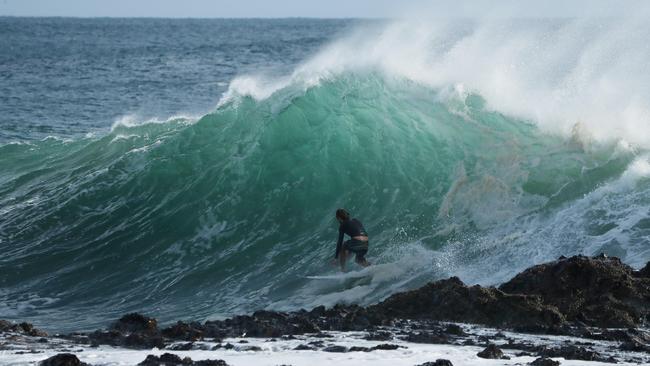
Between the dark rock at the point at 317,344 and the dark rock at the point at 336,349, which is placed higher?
the dark rock at the point at 317,344

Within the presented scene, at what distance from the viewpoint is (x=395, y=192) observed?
15961 millimetres

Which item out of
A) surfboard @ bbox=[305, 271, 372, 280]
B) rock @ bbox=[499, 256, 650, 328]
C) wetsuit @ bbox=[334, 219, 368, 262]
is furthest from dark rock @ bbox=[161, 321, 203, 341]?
wetsuit @ bbox=[334, 219, 368, 262]

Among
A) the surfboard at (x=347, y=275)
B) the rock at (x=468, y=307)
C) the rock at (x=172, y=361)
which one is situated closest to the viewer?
the rock at (x=172, y=361)

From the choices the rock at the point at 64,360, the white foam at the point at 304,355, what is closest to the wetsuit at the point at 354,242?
the white foam at the point at 304,355

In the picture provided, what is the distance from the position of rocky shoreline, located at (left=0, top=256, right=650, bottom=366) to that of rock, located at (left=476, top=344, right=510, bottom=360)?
10 mm

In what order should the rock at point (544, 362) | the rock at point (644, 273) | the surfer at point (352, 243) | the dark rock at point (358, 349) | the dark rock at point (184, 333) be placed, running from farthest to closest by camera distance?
the surfer at point (352, 243) → the rock at point (644, 273) → the dark rock at point (184, 333) → the dark rock at point (358, 349) → the rock at point (544, 362)

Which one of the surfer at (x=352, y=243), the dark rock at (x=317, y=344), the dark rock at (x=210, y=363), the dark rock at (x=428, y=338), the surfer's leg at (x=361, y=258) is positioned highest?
the surfer at (x=352, y=243)

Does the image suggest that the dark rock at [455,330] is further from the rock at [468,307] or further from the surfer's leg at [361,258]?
the surfer's leg at [361,258]

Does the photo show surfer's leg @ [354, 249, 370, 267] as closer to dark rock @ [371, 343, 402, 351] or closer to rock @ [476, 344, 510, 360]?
dark rock @ [371, 343, 402, 351]

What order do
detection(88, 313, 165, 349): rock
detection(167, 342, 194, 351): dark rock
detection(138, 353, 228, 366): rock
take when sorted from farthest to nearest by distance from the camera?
detection(88, 313, 165, 349): rock → detection(167, 342, 194, 351): dark rock → detection(138, 353, 228, 366): rock

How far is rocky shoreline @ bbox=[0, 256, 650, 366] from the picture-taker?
8.27 metres

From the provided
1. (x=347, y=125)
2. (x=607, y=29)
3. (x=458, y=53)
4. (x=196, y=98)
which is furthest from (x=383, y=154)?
(x=196, y=98)

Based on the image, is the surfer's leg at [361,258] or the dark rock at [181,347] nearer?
the dark rock at [181,347]

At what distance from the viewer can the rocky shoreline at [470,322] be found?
827 centimetres
